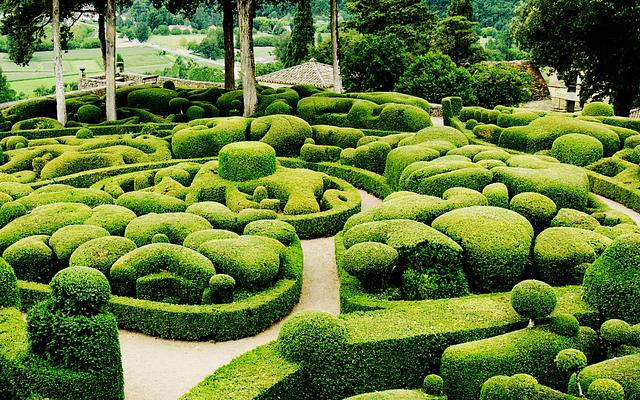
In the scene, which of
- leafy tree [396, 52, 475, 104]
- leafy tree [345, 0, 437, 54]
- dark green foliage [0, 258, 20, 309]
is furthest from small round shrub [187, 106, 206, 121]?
leafy tree [345, 0, 437, 54]

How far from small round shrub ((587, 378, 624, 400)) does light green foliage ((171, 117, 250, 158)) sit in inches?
767

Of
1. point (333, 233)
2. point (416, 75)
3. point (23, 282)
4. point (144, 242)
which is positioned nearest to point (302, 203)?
point (333, 233)

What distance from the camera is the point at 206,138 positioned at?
25688 millimetres

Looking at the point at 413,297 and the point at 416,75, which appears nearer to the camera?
the point at 413,297

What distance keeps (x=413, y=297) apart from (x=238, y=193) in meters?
8.09

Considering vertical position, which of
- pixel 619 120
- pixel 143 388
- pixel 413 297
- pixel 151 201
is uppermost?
pixel 619 120

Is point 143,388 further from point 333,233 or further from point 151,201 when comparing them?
point 333,233

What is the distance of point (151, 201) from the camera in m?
18.2

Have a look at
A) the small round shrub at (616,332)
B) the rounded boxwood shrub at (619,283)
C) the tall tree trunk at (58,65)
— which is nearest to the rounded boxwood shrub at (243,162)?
the rounded boxwood shrub at (619,283)

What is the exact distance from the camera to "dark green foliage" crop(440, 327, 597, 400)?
33.3 feet

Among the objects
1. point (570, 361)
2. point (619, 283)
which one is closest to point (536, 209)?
point (619, 283)

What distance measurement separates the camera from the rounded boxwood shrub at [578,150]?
2244 centimetres

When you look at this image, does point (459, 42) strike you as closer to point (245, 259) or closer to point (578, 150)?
point (578, 150)

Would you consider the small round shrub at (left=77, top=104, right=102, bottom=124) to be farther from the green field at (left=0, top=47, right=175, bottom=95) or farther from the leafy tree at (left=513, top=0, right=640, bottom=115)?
the green field at (left=0, top=47, right=175, bottom=95)
